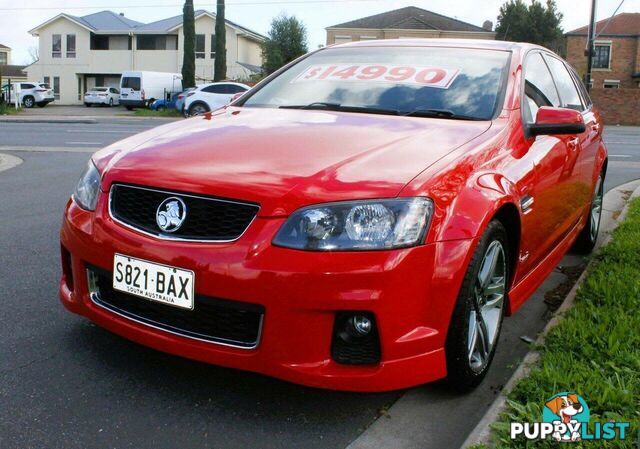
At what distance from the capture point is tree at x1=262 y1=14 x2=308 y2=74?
1906 inches

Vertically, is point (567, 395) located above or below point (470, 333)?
below

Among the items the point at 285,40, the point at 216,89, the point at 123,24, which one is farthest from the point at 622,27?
the point at 123,24

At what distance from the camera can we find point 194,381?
2.86m

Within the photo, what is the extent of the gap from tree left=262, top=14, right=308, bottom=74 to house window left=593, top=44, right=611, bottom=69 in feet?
70.1

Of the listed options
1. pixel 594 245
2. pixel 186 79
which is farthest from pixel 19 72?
pixel 594 245

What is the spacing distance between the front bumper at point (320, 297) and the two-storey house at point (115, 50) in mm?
48518

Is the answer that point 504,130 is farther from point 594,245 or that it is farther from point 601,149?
point 594,245

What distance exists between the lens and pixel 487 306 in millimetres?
2943

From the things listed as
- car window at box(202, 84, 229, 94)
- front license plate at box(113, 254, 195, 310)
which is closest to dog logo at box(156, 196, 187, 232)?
front license plate at box(113, 254, 195, 310)

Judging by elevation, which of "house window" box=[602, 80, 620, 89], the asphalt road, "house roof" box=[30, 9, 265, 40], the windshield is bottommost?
the asphalt road

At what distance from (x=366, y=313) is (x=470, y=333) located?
1.99 feet

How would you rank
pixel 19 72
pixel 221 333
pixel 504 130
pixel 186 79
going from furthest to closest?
pixel 19 72
pixel 186 79
pixel 504 130
pixel 221 333

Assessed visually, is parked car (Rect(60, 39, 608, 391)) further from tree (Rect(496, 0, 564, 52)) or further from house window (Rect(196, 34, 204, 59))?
tree (Rect(496, 0, 564, 52))

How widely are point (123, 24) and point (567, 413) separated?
56.1m
